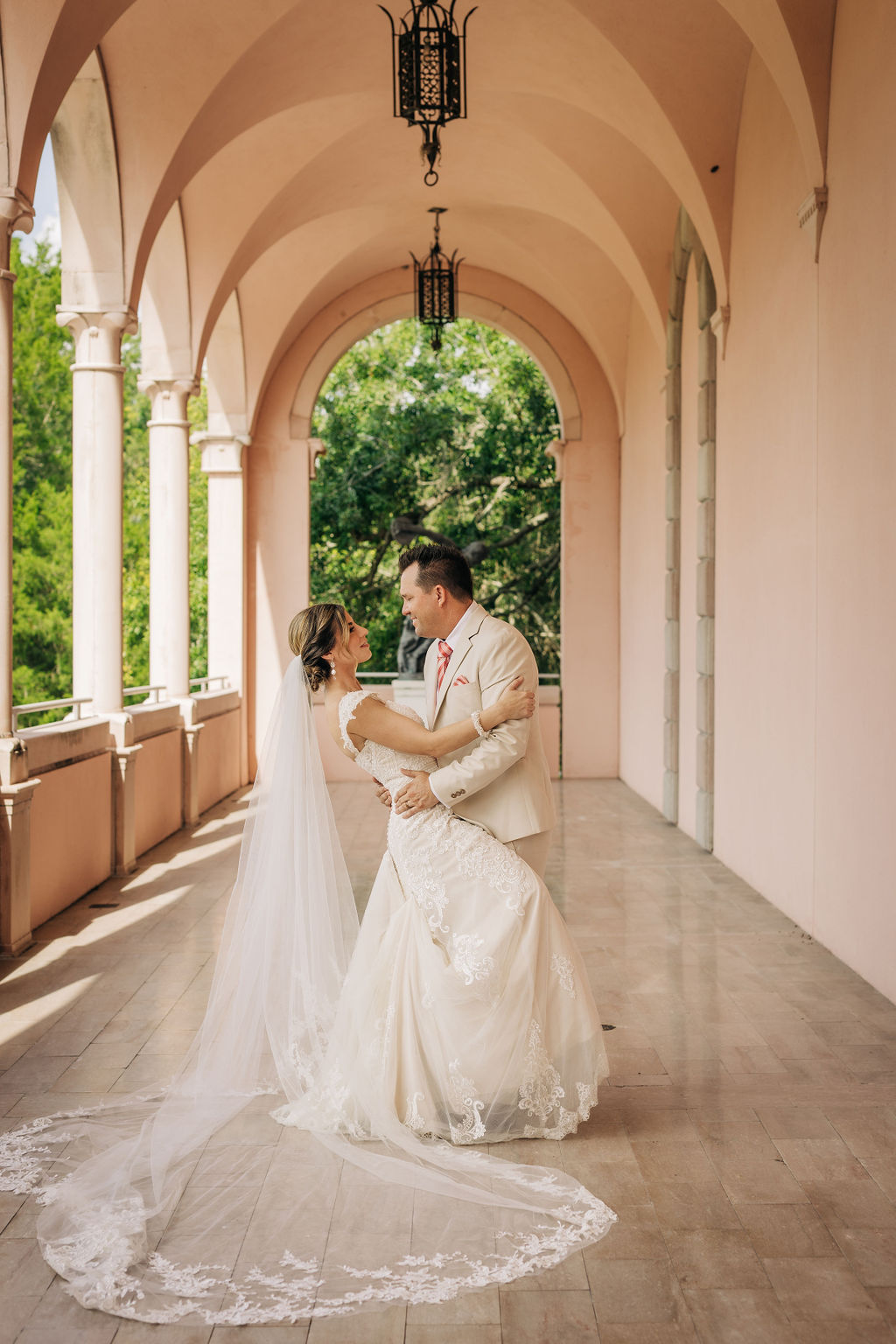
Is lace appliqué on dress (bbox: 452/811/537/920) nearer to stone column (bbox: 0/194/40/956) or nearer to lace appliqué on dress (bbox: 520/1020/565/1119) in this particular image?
lace appliqué on dress (bbox: 520/1020/565/1119)

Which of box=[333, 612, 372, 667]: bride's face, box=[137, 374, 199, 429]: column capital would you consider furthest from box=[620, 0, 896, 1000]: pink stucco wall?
box=[137, 374, 199, 429]: column capital

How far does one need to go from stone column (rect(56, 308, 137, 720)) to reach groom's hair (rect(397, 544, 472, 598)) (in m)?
5.00

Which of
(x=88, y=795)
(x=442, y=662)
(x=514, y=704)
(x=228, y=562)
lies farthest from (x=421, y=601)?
(x=228, y=562)

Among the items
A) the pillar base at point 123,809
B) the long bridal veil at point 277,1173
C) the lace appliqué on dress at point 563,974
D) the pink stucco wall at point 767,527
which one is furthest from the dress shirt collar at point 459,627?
the pillar base at point 123,809

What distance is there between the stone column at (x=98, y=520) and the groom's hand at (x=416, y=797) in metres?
5.03

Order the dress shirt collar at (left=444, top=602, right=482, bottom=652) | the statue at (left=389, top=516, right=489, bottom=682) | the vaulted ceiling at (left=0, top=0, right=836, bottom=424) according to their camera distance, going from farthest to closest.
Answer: the statue at (left=389, top=516, right=489, bottom=682) → the vaulted ceiling at (left=0, top=0, right=836, bottom=424) → the dress shirt collar at (left=444, top=602, right=482, bottom=652)

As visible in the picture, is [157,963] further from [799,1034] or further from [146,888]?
[799,1034]

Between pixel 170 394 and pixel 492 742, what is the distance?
25.8 feet

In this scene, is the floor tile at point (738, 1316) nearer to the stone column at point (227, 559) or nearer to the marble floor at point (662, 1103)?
the marble floor at point (662, 1103)

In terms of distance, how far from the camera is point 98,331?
8.12 m

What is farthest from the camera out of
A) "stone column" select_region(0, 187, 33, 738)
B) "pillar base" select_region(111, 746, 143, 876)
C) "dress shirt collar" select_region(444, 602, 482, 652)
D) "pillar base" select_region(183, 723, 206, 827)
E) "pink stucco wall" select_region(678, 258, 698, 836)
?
"pillar base" select_region(183, 723, 206, 827)

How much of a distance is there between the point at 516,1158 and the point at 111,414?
6292mm

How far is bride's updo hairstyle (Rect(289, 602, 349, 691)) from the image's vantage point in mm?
3805

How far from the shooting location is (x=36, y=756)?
21.5 ft
